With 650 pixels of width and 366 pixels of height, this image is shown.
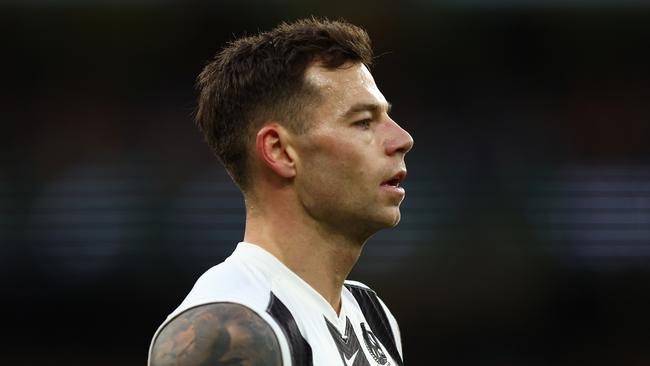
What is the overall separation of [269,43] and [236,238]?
503 cm

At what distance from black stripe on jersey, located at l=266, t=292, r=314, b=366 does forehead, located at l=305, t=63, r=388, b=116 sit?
1.71ft

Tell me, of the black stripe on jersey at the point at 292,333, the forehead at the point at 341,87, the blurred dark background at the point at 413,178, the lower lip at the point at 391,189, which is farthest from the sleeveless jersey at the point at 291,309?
the blurred dark background at the point at 413,178

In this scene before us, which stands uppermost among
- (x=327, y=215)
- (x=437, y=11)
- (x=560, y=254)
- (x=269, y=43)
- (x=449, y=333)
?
(x=437, y=11)

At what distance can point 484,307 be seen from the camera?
7309mm

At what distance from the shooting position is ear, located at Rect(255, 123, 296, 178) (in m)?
2.38

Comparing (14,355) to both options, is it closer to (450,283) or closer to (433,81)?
(450,283)

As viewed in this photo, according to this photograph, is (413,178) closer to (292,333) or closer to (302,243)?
(302,243)

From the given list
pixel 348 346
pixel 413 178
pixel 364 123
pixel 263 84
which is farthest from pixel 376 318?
pixel 413 178

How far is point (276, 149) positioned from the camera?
2.39 meters

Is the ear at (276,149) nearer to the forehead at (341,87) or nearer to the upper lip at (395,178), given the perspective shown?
the forehead at (341,87)

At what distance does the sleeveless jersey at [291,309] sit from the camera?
7.00 feet

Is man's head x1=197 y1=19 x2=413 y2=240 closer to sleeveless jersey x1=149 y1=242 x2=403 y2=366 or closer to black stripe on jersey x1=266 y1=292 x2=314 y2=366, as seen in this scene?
sleeveless jersey x1=149 y1=242 x2=403 y2=366

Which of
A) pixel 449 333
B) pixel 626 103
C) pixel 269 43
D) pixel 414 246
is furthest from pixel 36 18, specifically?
pixel 269 43

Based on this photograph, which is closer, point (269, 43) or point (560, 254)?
point (269, 43)
